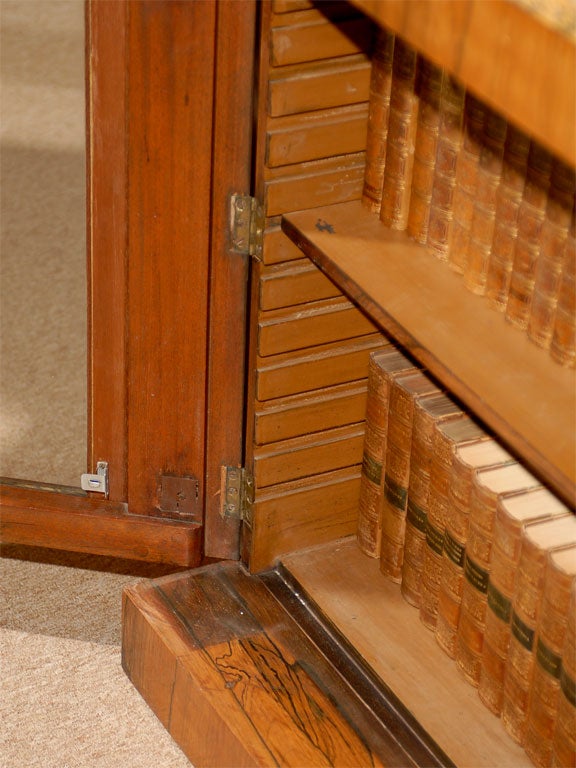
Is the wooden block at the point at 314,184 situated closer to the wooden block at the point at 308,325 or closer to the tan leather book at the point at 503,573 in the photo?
the wooden block at the point at 308,325

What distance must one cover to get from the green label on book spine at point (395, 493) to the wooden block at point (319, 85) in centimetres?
46

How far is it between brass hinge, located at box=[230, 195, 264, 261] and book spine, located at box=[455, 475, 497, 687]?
36 cm

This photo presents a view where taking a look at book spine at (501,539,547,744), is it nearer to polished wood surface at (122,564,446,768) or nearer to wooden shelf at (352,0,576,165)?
polished wood surface at (122,564,446,768)

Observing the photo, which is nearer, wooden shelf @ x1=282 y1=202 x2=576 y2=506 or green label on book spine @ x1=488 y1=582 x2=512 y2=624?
wooden shelf @ x1=282 y1=202 x2=576 y2=506

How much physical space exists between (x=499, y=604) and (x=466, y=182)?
0.45 m

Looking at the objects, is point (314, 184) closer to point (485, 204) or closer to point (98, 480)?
point (485, 204)

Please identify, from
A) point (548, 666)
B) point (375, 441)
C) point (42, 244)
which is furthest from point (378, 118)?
point (42, 244)

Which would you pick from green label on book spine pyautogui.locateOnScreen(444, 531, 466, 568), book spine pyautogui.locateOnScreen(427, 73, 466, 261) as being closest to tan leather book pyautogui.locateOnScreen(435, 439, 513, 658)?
green label on book spine pyautogui.locateOnScreen(444, 531, 466, 568)

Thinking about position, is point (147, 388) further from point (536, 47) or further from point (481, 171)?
point (536, 47)

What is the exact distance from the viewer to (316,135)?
1.42m

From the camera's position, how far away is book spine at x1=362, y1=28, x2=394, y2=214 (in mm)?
1385

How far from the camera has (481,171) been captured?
127cm

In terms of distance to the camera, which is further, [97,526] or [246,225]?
[97,526]

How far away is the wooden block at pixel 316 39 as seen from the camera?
1353 millimetres
